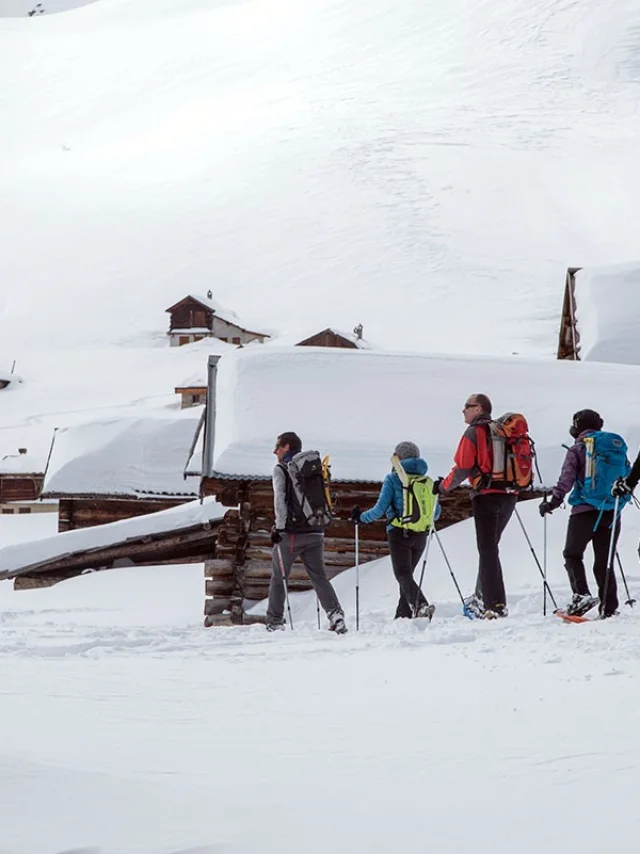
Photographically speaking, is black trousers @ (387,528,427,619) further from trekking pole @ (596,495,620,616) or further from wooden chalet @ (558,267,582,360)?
wooden chalet @ (558,267,582,360)

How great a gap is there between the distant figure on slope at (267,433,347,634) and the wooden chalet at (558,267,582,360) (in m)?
11.5

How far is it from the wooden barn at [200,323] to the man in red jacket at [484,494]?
73.2 meters

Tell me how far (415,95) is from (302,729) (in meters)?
142

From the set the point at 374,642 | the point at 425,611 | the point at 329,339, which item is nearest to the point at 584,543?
the point at 425,611

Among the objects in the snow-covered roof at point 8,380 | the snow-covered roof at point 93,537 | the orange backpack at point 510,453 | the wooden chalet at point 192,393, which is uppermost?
the snow-covered roof at point 8,380

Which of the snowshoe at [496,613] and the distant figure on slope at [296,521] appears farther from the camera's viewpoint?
the distant figure on slope at [296,521]

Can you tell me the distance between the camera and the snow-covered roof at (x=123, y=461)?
83.0ft

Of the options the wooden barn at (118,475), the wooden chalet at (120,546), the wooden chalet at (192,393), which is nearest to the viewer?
the wooden chalet at (120,546)

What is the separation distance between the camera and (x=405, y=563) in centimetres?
948

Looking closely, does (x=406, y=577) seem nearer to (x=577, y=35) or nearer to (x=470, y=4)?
(x=577, y=35)

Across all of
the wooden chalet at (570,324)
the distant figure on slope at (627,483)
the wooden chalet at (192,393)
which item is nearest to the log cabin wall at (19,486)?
the wooden chalet at (192,393)

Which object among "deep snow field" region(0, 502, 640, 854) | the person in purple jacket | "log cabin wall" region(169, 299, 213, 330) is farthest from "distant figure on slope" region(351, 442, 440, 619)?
"log cabin wall" region(169, 299, 213, 330)

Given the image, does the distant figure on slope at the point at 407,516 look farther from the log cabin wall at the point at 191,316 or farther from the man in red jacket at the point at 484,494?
the log cabin wall at the point at 191,316

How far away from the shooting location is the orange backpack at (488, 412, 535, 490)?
8.95m
